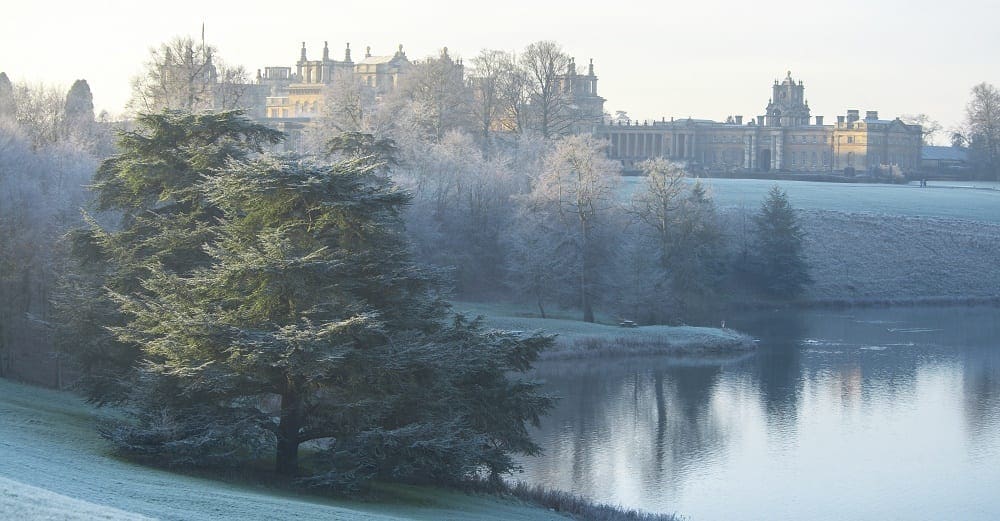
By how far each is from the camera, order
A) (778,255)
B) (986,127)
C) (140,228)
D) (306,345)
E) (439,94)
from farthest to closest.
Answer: (986,127)
(439,94)
(778,255)
(140,228)
(306,345)

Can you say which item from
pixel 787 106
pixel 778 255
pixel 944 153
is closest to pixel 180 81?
pixel 778 255

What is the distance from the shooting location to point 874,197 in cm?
8294

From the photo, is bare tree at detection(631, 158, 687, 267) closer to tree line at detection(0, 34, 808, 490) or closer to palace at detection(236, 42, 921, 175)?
tree line at detection(0, 34, 808, 490)

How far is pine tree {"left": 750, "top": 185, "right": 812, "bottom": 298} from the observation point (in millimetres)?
54094

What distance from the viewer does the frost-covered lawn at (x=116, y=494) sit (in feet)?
39.2

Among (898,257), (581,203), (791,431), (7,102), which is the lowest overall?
(791,431)

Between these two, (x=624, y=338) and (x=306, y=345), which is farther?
(x=624, y=338)

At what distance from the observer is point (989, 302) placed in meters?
55.2

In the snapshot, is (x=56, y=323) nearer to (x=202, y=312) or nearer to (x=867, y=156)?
(x=202, y=312)

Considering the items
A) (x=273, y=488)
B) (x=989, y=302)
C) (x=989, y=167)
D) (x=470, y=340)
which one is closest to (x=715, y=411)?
(x=470, y=340)

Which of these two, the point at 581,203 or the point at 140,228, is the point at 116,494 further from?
the point at 581,203

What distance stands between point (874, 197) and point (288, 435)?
71.0 metres

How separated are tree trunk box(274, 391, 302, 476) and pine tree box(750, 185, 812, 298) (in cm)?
3866

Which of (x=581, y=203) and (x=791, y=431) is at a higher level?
(x=581, y=203)
